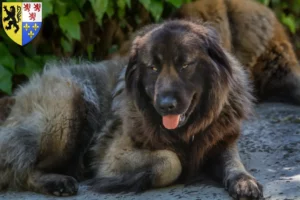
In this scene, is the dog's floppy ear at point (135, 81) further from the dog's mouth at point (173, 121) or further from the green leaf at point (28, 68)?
the green leaf at point (28, 68)

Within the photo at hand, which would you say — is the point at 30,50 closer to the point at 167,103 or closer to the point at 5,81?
the point at 5,81

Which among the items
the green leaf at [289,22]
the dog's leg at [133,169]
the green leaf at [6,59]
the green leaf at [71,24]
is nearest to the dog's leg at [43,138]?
the dog's leg at [133,169]

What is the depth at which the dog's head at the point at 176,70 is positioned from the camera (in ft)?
14.5

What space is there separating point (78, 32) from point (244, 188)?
93.2 inches

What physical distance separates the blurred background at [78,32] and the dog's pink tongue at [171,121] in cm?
165

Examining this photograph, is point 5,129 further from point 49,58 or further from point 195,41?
point 195,41

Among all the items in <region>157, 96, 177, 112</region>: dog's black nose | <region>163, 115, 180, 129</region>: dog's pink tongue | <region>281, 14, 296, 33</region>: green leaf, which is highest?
<region>281, 14, 296, 33</region>: green leaf

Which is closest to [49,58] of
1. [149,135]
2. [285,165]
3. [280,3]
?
[149,135]

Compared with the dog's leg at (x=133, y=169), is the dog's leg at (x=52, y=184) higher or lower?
lower

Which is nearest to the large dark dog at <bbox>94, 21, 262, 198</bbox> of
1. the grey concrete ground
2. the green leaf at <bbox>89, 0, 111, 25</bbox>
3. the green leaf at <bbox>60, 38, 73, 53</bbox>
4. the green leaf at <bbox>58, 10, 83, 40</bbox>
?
the grey concrete ground

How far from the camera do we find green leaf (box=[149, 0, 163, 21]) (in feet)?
20.4

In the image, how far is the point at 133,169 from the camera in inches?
187

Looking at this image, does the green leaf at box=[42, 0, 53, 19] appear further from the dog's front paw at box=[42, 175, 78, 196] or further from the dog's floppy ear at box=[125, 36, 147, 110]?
the dog's front paw at box=[42, 175, 78, 196]

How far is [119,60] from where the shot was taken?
572 cm
